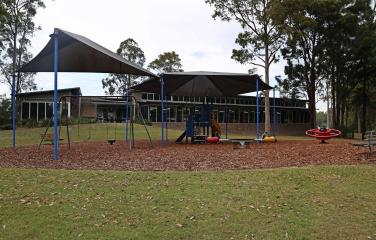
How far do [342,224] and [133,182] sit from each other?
3.82 metres

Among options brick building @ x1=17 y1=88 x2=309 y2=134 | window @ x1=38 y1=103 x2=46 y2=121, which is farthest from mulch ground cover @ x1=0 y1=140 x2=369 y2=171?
window @ x1=38 y1=103 x2=46 y2=121

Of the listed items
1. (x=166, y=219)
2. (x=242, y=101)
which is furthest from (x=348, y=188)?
(x=242, y=101)

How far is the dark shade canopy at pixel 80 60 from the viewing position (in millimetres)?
14727

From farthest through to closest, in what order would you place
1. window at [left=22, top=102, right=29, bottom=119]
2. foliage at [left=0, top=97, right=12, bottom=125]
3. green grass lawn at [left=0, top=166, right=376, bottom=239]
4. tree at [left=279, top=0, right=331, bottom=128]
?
window at [left=22, top=102, right=29, bottom=119] < foliage at [left=0, top=97, right=12, bottom=125] < tree at [left=279, top=0, right=331, bottom=128] < green grass lawn at [left=0, top=166, right=376, bottom=239]

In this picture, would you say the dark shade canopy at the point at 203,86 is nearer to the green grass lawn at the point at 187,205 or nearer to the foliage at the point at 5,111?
the green grass lawn at the point at 187,205

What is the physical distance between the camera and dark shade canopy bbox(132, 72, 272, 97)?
65.8 feet

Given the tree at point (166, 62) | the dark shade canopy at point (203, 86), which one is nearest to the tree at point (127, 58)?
the tree at point (166, 62)

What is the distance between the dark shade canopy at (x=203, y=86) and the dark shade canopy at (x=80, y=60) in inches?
90.9

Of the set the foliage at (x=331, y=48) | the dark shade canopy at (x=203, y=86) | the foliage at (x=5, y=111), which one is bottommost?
the foliage at (x=5, y=111)

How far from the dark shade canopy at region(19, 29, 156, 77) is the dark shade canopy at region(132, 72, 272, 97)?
7.58 ft

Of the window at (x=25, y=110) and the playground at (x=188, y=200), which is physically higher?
the window at (x=25, y=110)

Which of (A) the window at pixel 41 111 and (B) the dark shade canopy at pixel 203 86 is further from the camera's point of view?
(A) the window at pixel 41 111

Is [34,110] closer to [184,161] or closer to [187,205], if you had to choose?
[184,161]

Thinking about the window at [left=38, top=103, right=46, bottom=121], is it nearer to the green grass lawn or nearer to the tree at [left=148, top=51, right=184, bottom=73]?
the tree at [left=148, top=51, right=184, bottom=73]
